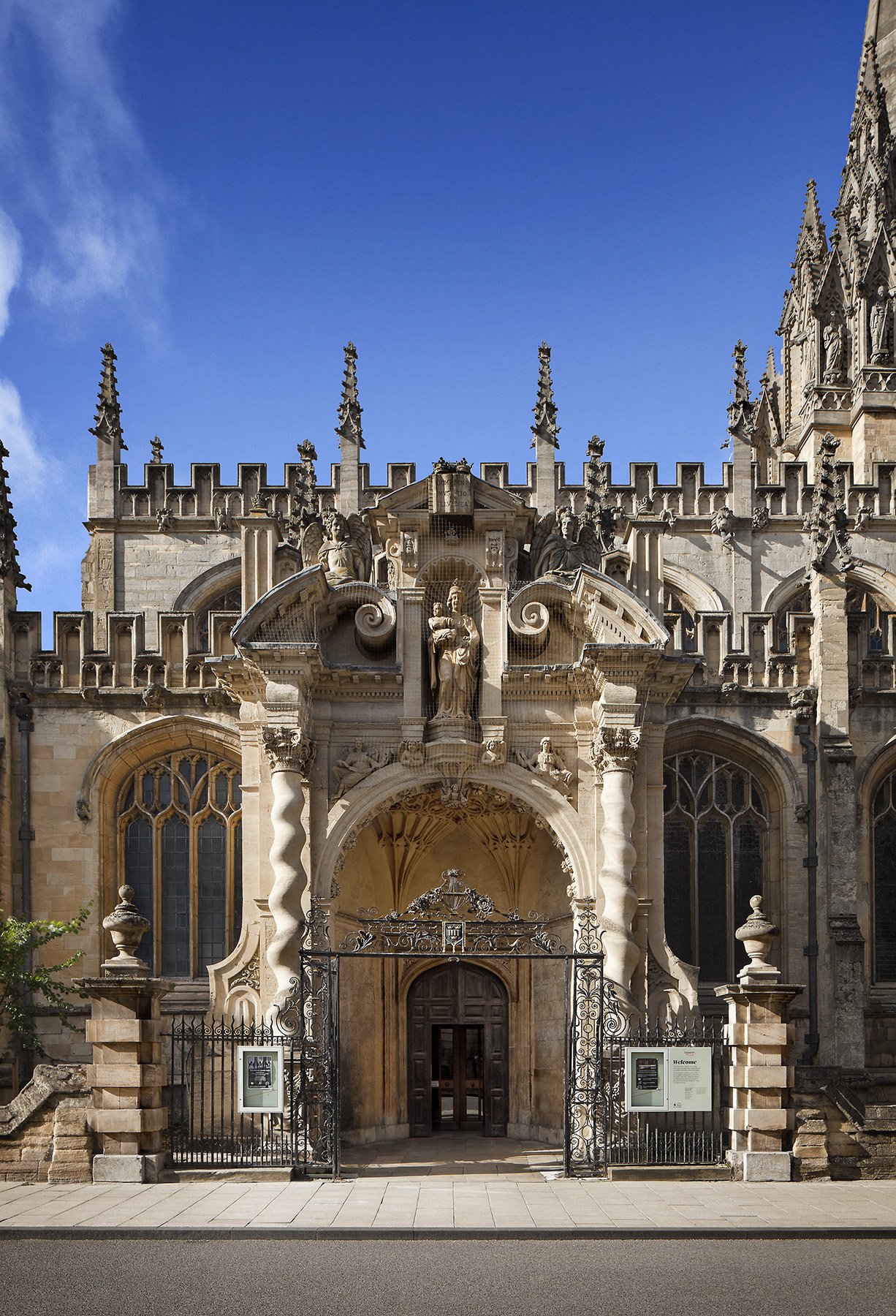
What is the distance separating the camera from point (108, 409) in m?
33.7

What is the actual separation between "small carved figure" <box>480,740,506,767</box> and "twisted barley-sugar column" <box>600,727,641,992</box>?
4.73 feet

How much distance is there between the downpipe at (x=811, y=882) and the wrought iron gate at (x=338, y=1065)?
149 inches

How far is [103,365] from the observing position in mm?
33375

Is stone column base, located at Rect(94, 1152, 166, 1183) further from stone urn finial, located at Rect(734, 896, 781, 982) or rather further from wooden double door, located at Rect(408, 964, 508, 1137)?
stone urn finial, located at Rect(734, 896, 781, 982)

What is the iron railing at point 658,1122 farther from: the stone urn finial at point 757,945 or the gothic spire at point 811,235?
the gothic spire at point 811,235

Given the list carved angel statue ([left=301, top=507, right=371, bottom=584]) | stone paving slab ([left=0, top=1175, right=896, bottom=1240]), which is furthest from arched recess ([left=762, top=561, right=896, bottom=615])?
stone paving slab ([left=0, top=1175, right=896, bottom=1240])

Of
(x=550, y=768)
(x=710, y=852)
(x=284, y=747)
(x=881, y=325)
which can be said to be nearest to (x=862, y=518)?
(x=881, y=325)

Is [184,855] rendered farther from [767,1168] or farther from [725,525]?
[725,525]

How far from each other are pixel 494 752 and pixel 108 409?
17.6 m

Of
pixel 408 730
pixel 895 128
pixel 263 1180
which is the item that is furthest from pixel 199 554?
pixel 895 128

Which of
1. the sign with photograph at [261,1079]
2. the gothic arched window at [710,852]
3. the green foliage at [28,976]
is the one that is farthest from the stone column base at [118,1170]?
the gothic arched window at [710,852]

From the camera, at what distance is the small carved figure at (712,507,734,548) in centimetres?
3297

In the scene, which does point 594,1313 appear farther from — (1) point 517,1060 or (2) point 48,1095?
(1) point 517,1060

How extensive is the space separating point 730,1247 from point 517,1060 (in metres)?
9.41
